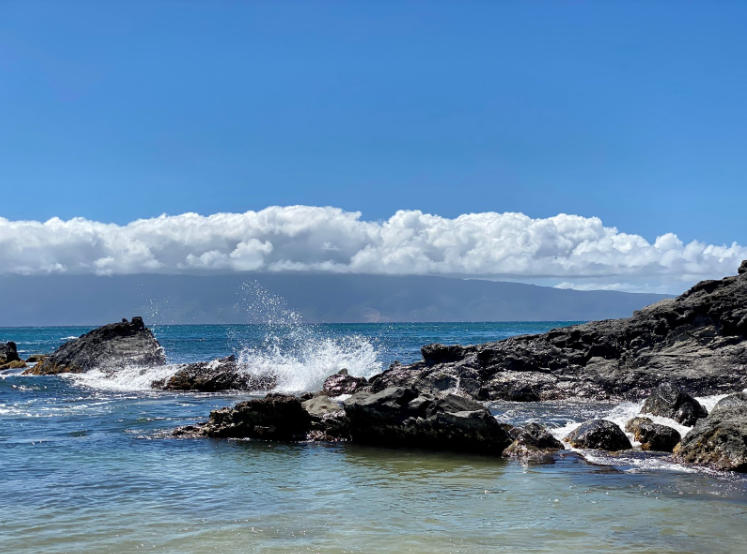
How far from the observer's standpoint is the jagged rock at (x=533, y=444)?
14.6 meters

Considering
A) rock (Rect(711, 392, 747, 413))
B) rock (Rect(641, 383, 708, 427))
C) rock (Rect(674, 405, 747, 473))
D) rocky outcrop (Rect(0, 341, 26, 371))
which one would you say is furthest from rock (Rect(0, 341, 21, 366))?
rock (Rect(674, 405, 747, 473))

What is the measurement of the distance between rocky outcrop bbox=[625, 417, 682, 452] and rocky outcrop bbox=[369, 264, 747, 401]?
903cm

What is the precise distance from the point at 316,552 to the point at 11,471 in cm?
805

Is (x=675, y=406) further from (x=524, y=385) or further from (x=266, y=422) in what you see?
(x=266, y=422)

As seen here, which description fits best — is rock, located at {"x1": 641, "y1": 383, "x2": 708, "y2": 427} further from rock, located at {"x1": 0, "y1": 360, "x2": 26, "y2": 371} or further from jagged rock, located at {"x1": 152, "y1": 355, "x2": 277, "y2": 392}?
rock, located at {"x1": 0, "y1": 360, "x2": 26, "y2": 371}

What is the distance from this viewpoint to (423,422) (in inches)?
628

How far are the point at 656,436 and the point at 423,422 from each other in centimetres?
506

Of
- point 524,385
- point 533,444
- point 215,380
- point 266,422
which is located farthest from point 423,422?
point 215,380

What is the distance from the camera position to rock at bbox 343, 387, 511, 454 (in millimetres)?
15312

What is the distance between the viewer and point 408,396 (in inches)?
661

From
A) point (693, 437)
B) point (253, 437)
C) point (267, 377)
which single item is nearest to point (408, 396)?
point (253, 437)

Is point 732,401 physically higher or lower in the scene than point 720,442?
higher

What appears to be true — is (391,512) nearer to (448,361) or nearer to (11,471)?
(11,471)

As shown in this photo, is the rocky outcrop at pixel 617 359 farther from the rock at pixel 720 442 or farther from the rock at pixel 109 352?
the rock at pixel 109 352
